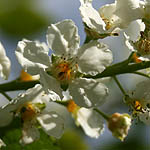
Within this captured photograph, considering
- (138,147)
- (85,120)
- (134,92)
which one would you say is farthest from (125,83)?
(134,92)

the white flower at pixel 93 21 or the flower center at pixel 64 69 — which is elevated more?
the white flower at pixel 93 21

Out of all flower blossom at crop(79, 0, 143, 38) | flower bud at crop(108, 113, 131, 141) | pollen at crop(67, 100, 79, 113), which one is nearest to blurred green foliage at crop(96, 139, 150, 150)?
pollen at crop(67, 100, 79, 113)

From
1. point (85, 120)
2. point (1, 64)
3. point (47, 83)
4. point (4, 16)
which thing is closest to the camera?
point (47, 83)

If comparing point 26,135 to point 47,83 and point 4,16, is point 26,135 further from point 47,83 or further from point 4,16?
point 4,16

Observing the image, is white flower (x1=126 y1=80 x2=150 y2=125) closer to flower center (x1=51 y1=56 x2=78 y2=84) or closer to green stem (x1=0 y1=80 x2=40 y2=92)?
flower center (x1=51 y1=56 x2=78 y2=84)

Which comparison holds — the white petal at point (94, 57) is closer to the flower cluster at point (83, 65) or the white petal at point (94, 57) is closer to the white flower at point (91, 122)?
the flower cluster at point (83, 65)

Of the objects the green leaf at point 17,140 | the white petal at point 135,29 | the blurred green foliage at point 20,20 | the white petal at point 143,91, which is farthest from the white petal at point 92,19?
the blurred green foliage at point 20,20

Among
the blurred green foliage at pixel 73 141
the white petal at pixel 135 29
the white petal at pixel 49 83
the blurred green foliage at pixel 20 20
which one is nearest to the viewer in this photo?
the white petal at pixel 49 83
